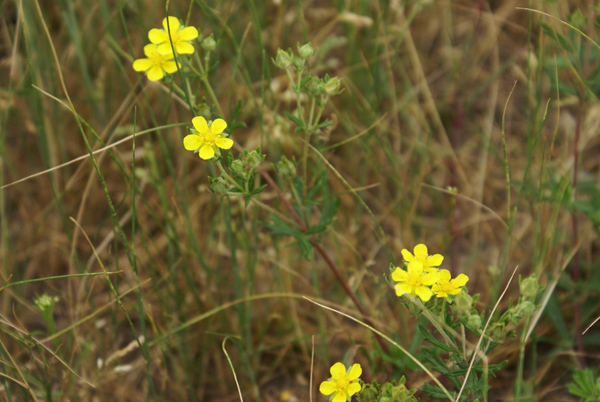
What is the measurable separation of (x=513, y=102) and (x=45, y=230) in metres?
2.69

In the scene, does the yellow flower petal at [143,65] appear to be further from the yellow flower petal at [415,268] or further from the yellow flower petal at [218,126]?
the yellow flower petal at [415,268]

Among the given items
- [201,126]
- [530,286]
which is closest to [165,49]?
[201,126]

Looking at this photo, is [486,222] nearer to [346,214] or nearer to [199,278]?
[346,214]

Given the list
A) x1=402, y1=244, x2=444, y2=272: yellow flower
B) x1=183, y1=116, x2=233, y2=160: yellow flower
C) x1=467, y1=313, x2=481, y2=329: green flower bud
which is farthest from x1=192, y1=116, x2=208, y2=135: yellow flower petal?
x1=467, y1=313, x2=481, y2=329: green flower bud

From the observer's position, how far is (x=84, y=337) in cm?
249

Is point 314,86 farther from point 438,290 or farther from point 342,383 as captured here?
point 342,383

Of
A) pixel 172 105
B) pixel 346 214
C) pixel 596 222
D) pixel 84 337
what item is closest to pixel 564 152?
pixel 596 222

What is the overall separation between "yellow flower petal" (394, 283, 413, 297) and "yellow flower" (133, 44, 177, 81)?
95 centimetres

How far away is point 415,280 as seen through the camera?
1.50 m

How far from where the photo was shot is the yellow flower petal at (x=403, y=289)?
57.6 inches

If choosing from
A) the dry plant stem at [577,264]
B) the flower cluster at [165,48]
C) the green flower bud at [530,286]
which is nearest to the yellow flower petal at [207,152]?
the flower cluster at [165,48]

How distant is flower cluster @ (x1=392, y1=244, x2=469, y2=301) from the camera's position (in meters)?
1.48

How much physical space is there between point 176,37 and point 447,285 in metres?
1.09

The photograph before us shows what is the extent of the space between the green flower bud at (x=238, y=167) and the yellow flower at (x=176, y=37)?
0.38m
